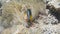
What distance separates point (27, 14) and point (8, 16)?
1.74 ft

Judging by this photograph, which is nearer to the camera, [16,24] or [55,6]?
[16,24]

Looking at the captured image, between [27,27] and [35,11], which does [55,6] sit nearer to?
[35,11]

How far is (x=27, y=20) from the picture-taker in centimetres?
458

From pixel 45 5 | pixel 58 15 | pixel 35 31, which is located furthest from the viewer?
pixel 45 5

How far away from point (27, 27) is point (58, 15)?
3.39ft

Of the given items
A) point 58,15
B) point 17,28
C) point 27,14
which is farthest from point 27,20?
point 58,15

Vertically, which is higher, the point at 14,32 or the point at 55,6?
the point at 55,6

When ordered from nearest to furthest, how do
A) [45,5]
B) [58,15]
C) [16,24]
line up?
[16,24] → [58,15] → [45,5]

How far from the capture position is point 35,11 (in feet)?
16.6

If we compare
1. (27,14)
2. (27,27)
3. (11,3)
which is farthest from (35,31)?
(11,3)

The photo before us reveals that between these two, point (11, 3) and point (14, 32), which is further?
point (11, 3)

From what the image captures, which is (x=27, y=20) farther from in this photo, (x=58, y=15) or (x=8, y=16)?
(x=58, y=15)

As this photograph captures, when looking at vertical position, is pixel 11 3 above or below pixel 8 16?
above

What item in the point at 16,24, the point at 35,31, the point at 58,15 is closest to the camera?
the point at 35,31
